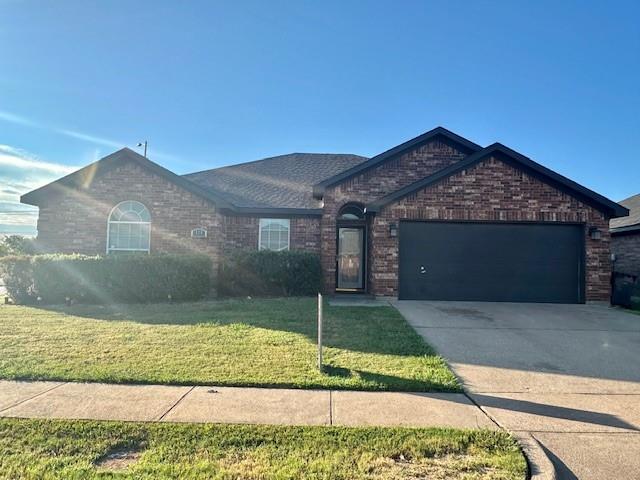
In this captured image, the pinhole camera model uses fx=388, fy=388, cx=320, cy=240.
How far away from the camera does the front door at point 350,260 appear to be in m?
14.1

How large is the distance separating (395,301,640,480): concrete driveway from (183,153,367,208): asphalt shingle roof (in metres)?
6.69

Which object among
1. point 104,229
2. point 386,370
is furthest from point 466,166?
point 104,229

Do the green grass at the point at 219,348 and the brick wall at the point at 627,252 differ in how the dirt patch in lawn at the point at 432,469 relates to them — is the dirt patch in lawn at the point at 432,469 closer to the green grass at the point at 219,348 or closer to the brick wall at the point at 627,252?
the green grass at the point at 219,348

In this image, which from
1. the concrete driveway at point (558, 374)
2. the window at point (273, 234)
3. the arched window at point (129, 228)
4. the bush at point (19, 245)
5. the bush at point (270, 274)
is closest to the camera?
the concrete driveway at point (558, 374)

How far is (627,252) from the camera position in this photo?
15117 mm

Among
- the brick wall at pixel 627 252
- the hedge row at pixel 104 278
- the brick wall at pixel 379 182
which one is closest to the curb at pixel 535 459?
the brick wall at pixel 379 182

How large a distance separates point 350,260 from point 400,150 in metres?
4.29

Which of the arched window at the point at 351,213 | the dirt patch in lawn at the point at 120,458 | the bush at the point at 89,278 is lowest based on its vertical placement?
the dirt patch in lawn at the point at 120,458

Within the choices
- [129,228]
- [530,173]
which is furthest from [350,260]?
[129,228]

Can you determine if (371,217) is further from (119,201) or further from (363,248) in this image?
(119,201)

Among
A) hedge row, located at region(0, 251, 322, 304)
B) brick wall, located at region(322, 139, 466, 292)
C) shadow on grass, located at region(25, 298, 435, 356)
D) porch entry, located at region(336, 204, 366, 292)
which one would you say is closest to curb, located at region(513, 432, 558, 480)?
shadow on grass, located at region(25, 298, 435, 356)

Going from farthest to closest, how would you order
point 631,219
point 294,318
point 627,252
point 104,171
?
1. point 631,219
2. point 627,252
3. point 104,171
4. point 294,318

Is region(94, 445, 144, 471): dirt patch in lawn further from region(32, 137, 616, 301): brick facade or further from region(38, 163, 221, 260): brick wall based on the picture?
region(38, 163, 221, 260): brick wall

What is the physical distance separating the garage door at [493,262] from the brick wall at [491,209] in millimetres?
281
